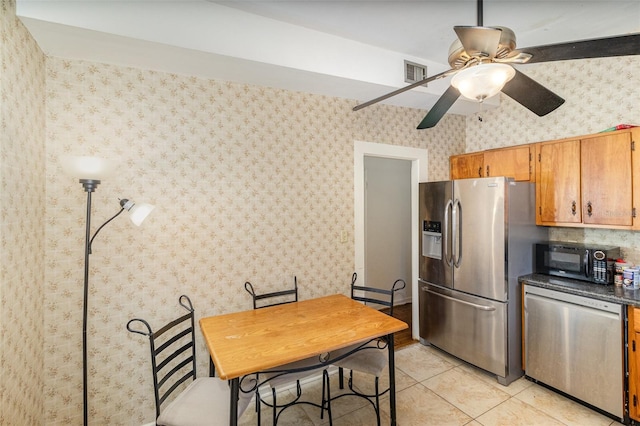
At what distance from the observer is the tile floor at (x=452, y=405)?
225 cm

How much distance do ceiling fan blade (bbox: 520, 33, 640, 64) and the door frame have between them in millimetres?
1744

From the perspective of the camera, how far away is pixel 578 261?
8.43 ft

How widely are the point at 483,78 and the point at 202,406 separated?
7.35 feet

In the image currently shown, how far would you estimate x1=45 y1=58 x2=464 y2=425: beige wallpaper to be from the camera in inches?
77.2

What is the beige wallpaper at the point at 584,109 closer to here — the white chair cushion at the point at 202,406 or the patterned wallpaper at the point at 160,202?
the patterned wallpaper at the point at 160,202

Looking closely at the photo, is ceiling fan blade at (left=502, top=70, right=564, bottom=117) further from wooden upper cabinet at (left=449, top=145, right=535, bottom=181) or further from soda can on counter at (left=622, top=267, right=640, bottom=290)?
soda can on counter at (left=622, top=267, right=640, bottom=290)

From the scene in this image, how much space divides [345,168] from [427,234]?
1.17m

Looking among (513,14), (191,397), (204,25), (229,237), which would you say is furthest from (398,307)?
(204,25)

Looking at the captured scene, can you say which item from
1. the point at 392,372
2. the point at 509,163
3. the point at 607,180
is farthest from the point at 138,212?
the point at 607,180

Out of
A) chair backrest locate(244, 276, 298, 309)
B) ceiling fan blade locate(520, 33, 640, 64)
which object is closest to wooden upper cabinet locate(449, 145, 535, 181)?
ceiling fan blade locate(520, 33, 640, 64)

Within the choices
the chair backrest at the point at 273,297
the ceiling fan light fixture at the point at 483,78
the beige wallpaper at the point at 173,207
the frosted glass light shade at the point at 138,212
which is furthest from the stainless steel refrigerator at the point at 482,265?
the frosted glass light shade at the point at 138,212

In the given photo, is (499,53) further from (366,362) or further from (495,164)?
(495,164)

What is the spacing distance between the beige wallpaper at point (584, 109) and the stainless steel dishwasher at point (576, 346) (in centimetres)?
79

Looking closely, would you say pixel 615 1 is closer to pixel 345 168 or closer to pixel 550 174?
pixel 550 174
